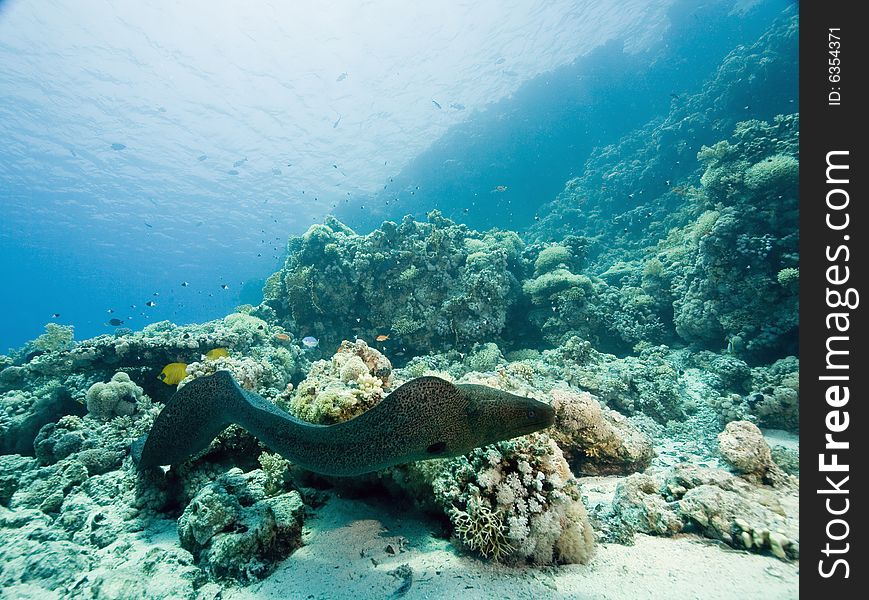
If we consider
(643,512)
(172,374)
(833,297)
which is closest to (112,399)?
(172,374)

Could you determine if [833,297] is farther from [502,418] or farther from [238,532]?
[238,532]

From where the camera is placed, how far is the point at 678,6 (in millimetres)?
35875

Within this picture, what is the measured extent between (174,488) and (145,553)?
1063mm

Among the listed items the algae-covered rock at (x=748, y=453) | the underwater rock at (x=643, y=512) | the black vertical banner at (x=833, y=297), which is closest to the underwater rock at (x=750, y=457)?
the algae-covered rock at (x=748, y=453)

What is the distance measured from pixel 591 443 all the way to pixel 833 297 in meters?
2.98

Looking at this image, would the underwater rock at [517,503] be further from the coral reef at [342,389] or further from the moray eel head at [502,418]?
the coral reef at [342,389]

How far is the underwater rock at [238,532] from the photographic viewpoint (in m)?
2.64

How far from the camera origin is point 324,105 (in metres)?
34.2

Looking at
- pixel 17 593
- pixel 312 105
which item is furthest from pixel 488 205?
pixel 17 593

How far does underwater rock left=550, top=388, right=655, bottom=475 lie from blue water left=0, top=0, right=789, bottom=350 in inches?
788

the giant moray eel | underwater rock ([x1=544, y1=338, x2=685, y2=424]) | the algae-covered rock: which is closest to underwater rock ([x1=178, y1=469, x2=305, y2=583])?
the giant moray eel

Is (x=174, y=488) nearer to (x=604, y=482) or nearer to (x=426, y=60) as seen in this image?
(x=604, y=482)

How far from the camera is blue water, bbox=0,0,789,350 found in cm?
2434


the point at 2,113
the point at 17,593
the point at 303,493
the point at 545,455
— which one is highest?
the point at 2,113
